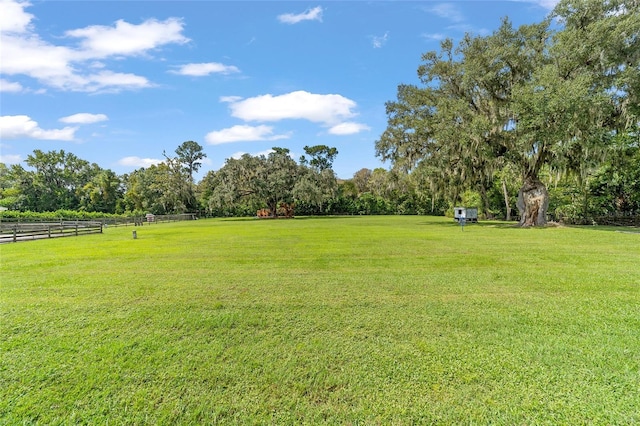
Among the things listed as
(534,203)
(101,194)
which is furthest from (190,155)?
(534,203)

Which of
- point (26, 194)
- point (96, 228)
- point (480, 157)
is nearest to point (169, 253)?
point (96, 228)

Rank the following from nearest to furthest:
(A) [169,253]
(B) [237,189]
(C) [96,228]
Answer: (A) [169,253], (C) [96,228], (B) [237,189]

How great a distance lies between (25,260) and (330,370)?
1022 centimetres

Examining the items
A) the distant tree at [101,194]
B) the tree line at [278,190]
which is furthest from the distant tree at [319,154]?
the distant tree at [101,194]

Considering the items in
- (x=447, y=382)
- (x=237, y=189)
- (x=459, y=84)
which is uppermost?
(x=459, y=84)

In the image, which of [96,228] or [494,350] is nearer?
[494,350]

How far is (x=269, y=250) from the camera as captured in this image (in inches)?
412

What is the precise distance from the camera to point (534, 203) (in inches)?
724

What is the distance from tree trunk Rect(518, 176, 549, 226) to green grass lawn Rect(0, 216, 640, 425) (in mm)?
12982

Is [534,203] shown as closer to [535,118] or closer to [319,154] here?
[535,118]

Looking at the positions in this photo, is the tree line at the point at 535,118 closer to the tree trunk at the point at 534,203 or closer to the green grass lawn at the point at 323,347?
the tree trunk at the point at 534,203

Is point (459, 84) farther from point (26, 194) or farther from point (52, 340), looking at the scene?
point (26, 194)

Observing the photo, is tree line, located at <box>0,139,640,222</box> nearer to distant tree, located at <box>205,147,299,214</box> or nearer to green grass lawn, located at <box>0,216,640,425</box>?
distant tree, located at <box>205,147,299,214</box>

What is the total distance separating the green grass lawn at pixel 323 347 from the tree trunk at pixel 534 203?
1298 centimetres
